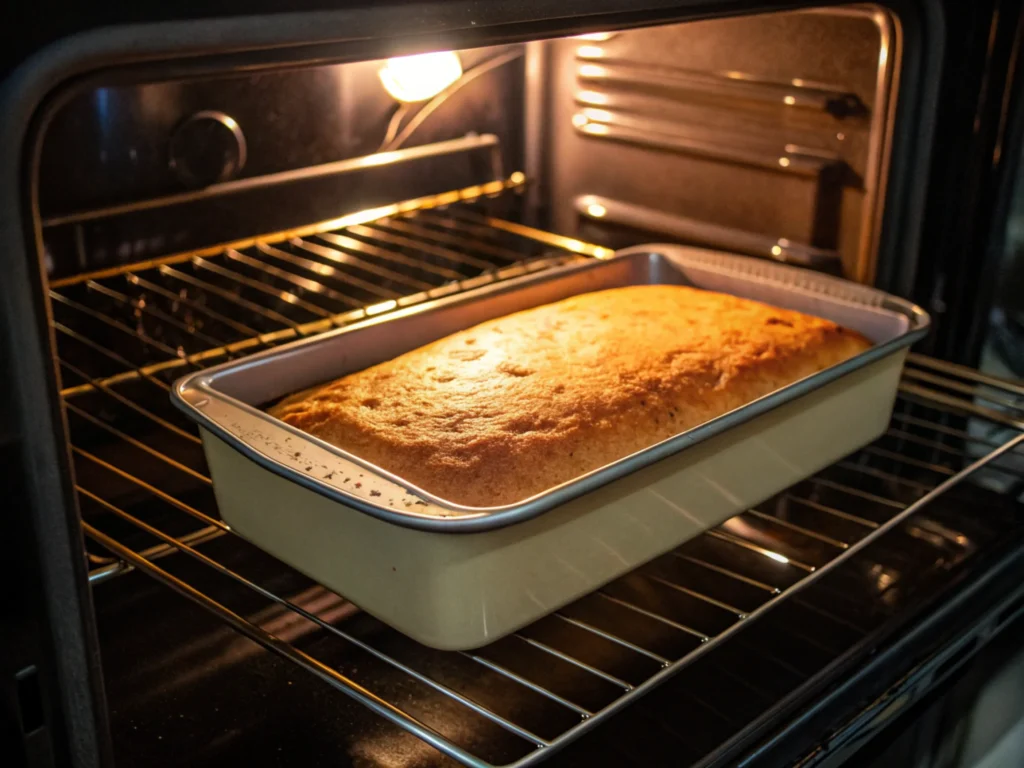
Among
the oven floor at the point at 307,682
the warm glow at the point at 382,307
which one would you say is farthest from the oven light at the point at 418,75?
the oven floor at the point at 307,682

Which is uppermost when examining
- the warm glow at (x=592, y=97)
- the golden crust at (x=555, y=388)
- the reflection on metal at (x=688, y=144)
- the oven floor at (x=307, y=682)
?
the warm glow at (x=592, y=97)

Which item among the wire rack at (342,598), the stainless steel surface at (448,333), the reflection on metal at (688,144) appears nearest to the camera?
the stainless steel surface at (448,333)

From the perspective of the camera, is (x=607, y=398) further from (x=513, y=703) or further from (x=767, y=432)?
(x=513, y=703)

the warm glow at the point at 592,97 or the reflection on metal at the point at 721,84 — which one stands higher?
the reflection on metal at the point at 721,84

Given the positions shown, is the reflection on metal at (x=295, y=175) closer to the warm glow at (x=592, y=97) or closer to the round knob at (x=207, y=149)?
the round knob at (x=207, y=149)

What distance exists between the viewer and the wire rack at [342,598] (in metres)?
0.82

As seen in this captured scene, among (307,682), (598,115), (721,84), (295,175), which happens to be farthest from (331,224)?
(307,682)

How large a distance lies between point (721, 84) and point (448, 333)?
454 mm

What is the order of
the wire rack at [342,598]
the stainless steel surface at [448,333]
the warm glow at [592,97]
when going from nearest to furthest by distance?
1. the stainless steel surface at [448,333]
2. the wire rack at [342,598]
3. the warm glow at [592,97]

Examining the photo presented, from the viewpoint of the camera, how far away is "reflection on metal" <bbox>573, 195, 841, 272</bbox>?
1.24m

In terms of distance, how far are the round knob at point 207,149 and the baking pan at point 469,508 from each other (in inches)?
10.1

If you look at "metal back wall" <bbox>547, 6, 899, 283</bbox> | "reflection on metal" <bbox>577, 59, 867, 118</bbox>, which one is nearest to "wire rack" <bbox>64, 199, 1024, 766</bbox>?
"metal back wall" <bbox>547, 6, 899, 283</bbox>

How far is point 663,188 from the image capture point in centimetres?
136

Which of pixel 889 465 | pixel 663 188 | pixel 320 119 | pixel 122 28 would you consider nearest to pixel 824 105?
pixel 663 188
